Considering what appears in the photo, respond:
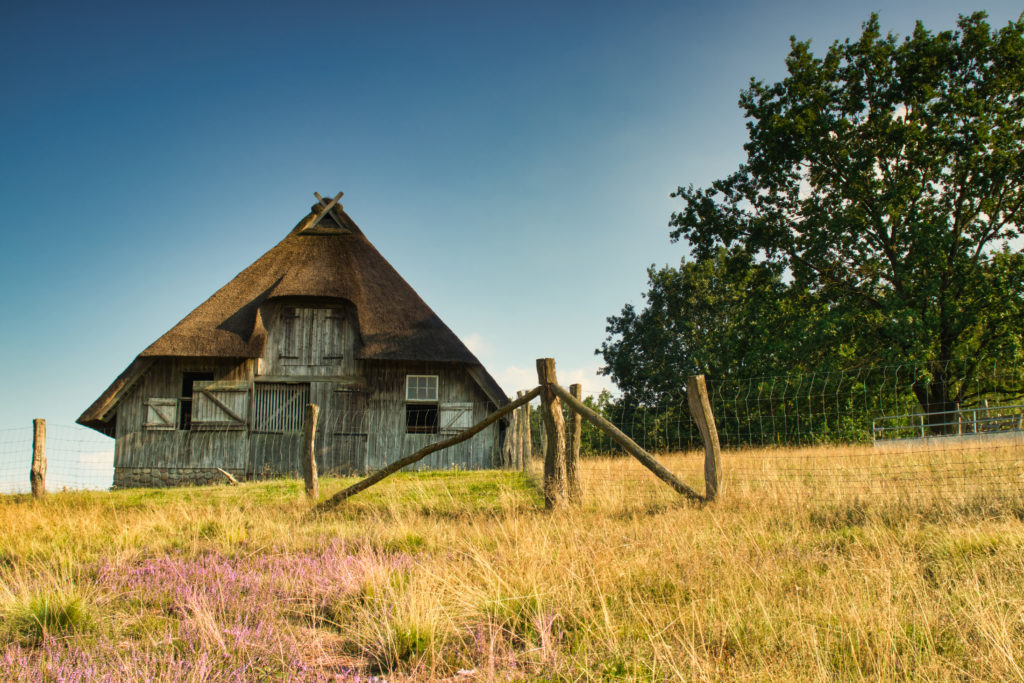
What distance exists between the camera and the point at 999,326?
60.8ft

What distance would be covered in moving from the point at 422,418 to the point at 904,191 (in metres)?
16.1

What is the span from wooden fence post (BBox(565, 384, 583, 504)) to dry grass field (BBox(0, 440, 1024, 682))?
1.98ft

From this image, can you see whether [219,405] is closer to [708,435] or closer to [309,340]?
[309,340]

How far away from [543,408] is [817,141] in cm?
1740

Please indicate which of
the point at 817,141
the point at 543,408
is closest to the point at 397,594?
the point at 543,408

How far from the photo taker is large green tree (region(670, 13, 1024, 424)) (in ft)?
59.1

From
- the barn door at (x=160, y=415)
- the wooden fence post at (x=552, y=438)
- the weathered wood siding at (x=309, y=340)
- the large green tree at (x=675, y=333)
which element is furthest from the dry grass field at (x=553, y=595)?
the large green tree at (x=675, y=333)

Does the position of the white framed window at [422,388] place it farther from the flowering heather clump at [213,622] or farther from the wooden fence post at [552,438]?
the flowering heather clump at [213,622]

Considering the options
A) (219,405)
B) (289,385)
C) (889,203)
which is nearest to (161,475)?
(219,405)

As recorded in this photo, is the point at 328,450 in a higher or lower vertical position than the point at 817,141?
lower

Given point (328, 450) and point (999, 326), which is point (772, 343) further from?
point (328, 450)

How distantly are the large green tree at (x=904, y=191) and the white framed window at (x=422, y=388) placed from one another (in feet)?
38.5

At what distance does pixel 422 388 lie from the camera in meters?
17.3

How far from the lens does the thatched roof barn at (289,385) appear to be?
1645 cm
